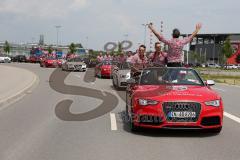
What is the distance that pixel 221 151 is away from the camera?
24.1 ft

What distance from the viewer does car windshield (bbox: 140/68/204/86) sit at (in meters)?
9.95

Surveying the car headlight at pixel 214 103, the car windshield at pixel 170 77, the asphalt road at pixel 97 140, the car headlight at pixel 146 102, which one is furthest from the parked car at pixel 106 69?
the car headlight at pixel 214 103

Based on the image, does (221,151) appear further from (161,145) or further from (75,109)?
(75,109)

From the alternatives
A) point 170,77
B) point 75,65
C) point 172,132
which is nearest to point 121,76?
point 170,77

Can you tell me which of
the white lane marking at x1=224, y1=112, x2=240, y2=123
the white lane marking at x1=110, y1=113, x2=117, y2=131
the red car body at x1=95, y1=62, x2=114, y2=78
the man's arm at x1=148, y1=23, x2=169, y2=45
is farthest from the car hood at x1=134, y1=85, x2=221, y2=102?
the red car body at x1=95, y1=62, x2=114, y2=78

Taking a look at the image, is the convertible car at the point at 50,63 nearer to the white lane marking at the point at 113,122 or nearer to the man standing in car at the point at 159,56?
the man standing in car at the point at 159,56

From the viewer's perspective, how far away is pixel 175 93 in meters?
8.91

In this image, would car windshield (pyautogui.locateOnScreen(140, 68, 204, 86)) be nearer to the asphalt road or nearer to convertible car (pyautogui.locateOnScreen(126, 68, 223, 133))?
convertible car (pyautogui.locateOnScreen(126, 68, 223, 133))

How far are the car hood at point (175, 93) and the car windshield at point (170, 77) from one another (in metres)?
0.30

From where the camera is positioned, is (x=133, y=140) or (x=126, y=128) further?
(x=126, y=128)

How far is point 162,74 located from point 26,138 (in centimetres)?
337

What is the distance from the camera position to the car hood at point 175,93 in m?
8.70

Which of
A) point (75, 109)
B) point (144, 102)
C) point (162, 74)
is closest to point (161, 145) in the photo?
point (144, 102)

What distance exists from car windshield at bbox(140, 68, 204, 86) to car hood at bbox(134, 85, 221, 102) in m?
0.30
